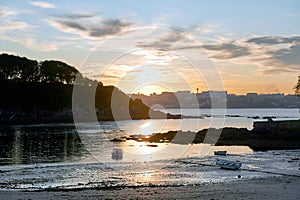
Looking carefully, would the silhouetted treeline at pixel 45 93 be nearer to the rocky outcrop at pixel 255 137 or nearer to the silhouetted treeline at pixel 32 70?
the silhouetted treeline at pixel 32 70

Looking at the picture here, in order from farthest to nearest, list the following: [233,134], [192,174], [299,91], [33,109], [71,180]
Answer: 1. [33,109]
2. [299,91]
3. [233,134]
4. [192,174]
5. [71,180]

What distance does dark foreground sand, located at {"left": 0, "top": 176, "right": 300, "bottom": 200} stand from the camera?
74.5 feet

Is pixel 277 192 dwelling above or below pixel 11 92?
below

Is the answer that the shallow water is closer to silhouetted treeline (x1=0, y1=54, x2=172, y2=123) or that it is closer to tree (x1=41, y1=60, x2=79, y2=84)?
silhouetted treeline (x1=0, y1=54, x2=172, y2=123)

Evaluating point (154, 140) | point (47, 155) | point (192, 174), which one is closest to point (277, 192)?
point (192, 174)

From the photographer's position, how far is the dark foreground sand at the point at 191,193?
74.5ft

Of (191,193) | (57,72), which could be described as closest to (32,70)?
(57,72)

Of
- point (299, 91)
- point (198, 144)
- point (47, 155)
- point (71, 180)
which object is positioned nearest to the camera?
point (71, 180)

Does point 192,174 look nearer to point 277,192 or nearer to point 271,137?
point 277,192

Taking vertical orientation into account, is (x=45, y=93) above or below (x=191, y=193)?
above

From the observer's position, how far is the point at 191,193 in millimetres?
23797

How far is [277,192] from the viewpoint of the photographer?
24.1 meters

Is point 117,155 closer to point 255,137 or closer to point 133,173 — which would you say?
point 133,173

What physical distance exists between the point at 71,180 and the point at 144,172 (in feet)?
22.7
